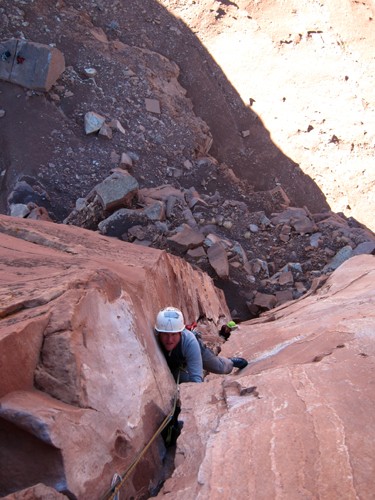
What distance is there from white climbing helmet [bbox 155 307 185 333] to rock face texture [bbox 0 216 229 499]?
10 cm

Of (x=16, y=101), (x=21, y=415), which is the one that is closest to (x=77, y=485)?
(x=21, y=415)

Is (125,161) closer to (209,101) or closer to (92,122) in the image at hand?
(92,122)

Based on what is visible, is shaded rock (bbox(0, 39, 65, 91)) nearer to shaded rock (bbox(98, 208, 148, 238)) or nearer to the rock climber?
shaded rock (bbox(98, 208, 148, 238))

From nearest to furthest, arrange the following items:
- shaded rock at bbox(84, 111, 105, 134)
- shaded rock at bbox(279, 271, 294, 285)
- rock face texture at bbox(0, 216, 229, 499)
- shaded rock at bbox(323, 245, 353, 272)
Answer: rock face texture at bbox(0, 216, 229, 499) → shaded rock at bbox(279, 271, 294, 285) → shaded rock at bbox(323, 245, 353, 272) → shaded rock at bbox(84, 111, 105, 134)

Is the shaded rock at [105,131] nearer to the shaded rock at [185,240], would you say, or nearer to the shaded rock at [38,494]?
the shaded rock at [185,240]

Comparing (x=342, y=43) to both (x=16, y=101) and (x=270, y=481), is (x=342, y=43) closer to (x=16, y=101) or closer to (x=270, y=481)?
(x=16, y=101)

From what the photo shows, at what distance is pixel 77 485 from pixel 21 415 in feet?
1.28

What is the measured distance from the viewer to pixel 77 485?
7.93 feet

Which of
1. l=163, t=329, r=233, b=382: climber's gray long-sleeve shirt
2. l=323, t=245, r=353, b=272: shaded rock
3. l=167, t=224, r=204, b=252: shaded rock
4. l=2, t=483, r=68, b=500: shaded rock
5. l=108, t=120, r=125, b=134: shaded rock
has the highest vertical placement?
l=2, t=483, r=68, b=500: shaded rock

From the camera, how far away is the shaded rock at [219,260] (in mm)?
8434

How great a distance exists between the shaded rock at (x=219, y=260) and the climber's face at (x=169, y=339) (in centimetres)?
442

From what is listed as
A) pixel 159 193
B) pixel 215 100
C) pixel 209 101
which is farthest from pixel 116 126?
pixel 215 100

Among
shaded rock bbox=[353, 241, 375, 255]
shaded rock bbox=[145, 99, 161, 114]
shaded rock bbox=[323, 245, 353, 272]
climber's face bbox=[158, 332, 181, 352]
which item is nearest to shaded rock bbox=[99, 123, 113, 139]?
shaded rock bbox=[145, 99, 161, 114]

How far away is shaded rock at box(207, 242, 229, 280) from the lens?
843 centimetres
